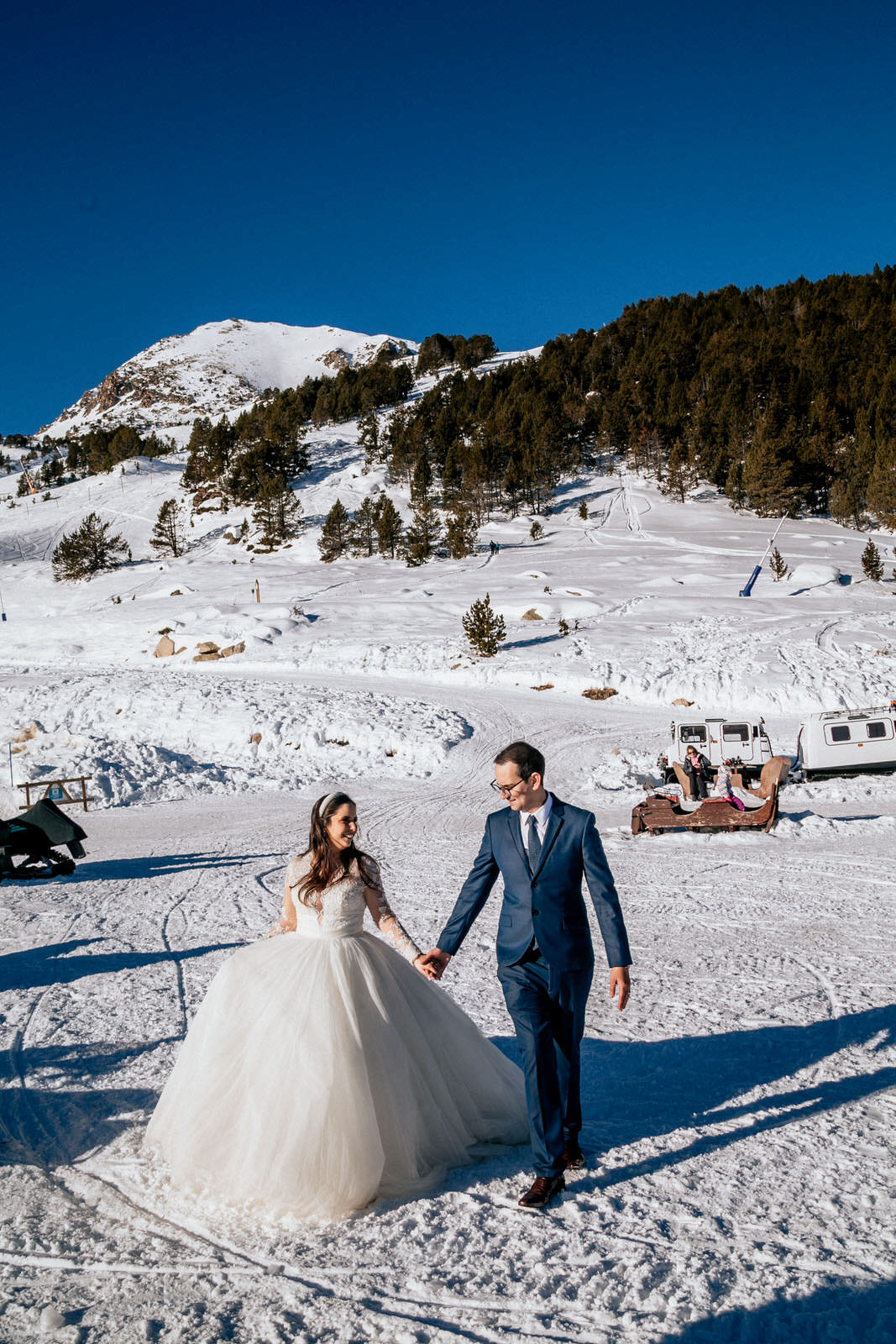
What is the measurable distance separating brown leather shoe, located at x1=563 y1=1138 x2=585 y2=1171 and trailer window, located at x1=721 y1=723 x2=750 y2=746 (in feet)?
49.9

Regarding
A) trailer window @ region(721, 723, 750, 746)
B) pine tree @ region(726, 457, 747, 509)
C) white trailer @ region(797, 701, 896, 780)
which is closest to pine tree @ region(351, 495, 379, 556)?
pine tree @ region(726, 457, 747, 509)

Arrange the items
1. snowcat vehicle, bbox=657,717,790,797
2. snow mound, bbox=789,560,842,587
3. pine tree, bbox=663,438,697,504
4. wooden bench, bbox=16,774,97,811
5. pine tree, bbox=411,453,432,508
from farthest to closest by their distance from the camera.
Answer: pine tree, bbox=663,438,697,504, pine tree, bbox=411,453,432,508, snow mound, bbox=789,560,842,587, snowcat vehicle, bbox=657,717,790,797, wooden bench, bbox=16,774,97,811

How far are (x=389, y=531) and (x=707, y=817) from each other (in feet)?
144

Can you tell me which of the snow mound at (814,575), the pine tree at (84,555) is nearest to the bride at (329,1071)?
the snow mound at (814,575)

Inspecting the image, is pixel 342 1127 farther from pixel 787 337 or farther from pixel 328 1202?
pixel 787 337

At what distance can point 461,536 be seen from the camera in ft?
169

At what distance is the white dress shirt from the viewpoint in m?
3.75

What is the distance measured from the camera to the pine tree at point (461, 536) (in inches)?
2024

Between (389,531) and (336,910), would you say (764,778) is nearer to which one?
(336,910)

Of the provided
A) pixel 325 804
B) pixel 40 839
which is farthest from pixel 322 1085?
pixel 40 839

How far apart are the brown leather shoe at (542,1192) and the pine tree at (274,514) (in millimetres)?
59313

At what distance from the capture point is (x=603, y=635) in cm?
2956

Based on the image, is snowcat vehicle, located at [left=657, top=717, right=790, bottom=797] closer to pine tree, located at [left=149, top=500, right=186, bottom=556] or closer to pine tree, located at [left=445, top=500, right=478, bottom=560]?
pine tree, located at [left=445, top=500, right=478, bottom=560]

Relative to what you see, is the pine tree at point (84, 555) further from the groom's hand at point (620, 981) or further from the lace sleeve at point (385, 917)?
the groom's hand at point (620, 981)
